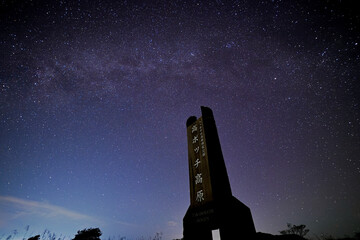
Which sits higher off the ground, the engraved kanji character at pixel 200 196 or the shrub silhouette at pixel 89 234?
the shrub silhouette at pixel 89 234

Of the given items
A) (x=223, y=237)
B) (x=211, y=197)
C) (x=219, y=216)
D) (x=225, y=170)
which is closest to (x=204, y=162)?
(x=225, y=170)

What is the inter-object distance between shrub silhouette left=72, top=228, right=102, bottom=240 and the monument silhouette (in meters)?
32.4

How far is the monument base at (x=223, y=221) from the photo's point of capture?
318 inches

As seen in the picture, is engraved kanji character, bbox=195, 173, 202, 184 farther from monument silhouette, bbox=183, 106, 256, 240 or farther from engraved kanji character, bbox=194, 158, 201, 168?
engraved kanji character, bbox=194, 158, 201, 168

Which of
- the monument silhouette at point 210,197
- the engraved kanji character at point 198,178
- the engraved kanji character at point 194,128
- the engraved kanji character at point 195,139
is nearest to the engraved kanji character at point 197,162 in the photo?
the monument silhouette at point 210,197

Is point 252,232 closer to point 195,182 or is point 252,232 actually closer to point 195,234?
point 195,234

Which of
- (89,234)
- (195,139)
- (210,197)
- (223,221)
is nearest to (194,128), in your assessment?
(195,139)

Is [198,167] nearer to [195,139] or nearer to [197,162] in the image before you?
[197,162]

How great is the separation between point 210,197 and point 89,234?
116ft

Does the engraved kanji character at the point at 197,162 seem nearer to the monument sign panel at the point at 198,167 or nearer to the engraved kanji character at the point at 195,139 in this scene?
the monument sign panel at the point at 198,167

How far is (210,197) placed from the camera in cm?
872

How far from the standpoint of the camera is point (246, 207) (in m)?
9.15

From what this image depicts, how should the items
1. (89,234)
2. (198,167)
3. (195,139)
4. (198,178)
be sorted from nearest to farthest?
(198,178) → (198,167) → (195,139) → (89,234)

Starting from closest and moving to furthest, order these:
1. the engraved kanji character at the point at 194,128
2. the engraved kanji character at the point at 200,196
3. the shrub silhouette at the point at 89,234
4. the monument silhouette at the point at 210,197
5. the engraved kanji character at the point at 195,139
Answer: the monument silhouette at the point at 210,197, the engraved kanji character at the point at 200,196, the engraved kanji character at the point at 195,139, the engraved kanji character at the point at 194,128, the shrub silhouette at the point at 89,234
